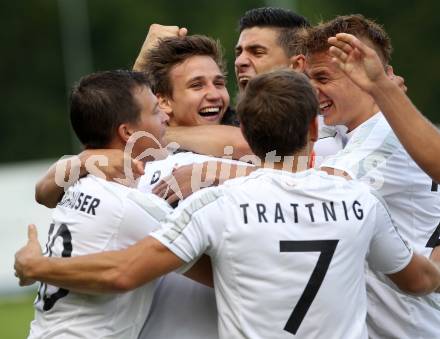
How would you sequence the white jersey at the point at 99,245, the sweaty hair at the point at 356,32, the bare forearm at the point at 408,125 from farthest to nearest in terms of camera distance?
the sweaty hair at the point at 356,32 → the bare forearm at the point at 408,125 → the white jersey at the point at 99,245

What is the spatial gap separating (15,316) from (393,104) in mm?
10691

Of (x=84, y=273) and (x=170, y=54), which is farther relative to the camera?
(x=170, y=54)

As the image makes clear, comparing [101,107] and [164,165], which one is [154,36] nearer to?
[164,165]

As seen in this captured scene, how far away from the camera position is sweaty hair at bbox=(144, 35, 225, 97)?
6.61 meters

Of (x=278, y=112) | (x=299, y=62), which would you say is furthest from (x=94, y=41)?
(x=278, y=112)

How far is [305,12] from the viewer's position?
110 feet

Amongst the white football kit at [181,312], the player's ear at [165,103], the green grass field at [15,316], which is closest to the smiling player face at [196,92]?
the player's ear at [165,103]

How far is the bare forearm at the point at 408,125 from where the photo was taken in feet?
17.3

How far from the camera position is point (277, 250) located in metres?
4.79

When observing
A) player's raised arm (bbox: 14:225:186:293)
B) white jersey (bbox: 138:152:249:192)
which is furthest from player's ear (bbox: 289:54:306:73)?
player's raised arm (bbox: 14:225:186:293)

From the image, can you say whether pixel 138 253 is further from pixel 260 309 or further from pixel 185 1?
pixel 185 1

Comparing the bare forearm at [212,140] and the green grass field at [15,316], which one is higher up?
the bare forearm at [212,140]

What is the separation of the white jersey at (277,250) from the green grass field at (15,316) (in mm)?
8612

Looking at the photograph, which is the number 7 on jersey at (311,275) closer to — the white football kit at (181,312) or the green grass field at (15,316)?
the white football kit at (181,312)
